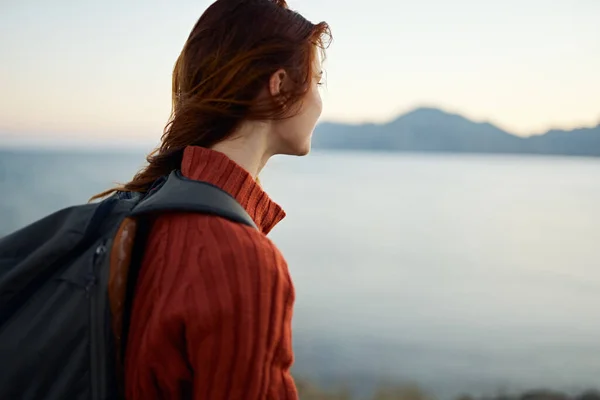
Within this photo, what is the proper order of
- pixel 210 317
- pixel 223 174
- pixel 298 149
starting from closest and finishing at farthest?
pixel 210 317, pixel 223 174, pixel 298 149

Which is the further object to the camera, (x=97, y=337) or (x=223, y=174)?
(x=223, y=174)

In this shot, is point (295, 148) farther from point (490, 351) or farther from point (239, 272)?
Answer: point (490, 351)

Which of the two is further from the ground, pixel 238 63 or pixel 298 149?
pixel 238 63

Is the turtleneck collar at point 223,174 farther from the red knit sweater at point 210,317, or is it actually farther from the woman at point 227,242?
the red knit sweater at point 210,317

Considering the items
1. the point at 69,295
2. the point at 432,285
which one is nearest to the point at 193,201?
the point at 69,295

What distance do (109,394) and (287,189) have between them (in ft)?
135

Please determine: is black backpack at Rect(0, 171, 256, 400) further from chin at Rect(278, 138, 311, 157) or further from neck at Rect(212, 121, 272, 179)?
chin at Rect(278, 138, 311, 157)

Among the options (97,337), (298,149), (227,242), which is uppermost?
(298,149)

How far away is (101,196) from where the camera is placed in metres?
1.20

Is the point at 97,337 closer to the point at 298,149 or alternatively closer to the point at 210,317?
the point at 210,317

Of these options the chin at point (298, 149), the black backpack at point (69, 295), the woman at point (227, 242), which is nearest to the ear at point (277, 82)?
the woman at point (227, 242)

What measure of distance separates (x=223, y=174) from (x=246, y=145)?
0.09 m

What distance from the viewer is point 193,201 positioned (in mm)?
890

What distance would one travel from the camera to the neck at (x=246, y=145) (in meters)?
1.06
